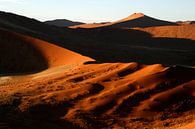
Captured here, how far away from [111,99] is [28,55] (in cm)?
1134

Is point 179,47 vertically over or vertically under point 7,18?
under

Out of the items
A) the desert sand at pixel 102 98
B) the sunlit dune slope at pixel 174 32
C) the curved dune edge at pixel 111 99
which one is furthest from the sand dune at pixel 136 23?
the curved dune edge at pixel 111 99

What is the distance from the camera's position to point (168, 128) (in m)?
11.9

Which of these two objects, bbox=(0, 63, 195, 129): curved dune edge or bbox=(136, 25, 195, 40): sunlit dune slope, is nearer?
bbox=(0, 63, 195, 129): curved dune edge

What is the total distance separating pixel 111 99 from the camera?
14.4m

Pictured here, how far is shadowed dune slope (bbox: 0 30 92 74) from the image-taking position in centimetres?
2295

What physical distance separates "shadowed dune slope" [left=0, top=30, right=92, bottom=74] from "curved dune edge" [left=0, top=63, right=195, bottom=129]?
5606 millimetres

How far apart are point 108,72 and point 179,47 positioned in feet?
104

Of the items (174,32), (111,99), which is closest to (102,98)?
(111,99)

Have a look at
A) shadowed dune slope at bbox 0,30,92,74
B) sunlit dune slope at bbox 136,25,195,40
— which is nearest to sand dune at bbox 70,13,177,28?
sunlit dune slope at bbox 136,25,195,40

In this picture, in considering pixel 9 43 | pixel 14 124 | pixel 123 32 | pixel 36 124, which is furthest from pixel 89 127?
pixel 123 32

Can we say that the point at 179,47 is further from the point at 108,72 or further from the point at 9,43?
the point at 108,72

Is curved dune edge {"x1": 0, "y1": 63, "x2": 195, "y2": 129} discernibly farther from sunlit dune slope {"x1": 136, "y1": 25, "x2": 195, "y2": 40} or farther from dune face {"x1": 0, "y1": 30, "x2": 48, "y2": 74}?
sunlit dune slope {"x1": 136, "y1": 25, "x2": 195, "y2": 40}

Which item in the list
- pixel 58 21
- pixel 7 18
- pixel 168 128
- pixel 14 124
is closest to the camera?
pixel 14 124
